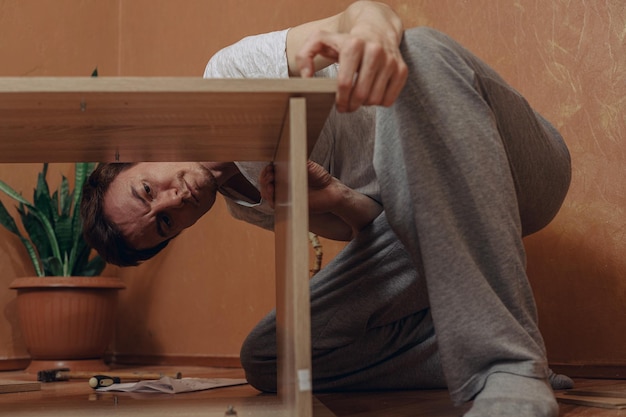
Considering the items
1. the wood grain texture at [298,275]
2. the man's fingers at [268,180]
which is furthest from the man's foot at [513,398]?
the man's fingers at [268,180]

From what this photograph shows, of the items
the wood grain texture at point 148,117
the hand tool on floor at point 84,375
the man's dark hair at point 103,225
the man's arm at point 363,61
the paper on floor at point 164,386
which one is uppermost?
the man's arm at point 363,61

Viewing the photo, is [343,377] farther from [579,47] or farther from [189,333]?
[189,333]

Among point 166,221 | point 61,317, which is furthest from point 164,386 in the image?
point 61,317

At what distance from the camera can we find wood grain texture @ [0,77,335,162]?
32.8 inches

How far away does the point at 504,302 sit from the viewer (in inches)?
35.4

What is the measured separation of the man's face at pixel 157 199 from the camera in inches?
58.5

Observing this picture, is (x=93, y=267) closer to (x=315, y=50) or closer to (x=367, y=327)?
(x=367, y=327)

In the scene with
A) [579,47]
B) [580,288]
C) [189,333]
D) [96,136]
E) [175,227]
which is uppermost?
[579,47]

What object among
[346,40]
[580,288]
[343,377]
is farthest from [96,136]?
[580,288]

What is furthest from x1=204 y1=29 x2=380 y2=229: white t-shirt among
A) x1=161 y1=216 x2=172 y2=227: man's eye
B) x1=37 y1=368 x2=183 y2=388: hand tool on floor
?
x1=37 y1=368 x2=183 y2=388: hand tool on floor

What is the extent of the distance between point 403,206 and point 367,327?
531 mm

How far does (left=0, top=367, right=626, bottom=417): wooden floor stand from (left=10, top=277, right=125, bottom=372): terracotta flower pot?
91cm

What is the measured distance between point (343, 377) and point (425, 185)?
0.69 meters

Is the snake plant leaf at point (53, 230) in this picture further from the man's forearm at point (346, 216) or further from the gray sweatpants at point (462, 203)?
the gray sweatpants at point (462, 203)
